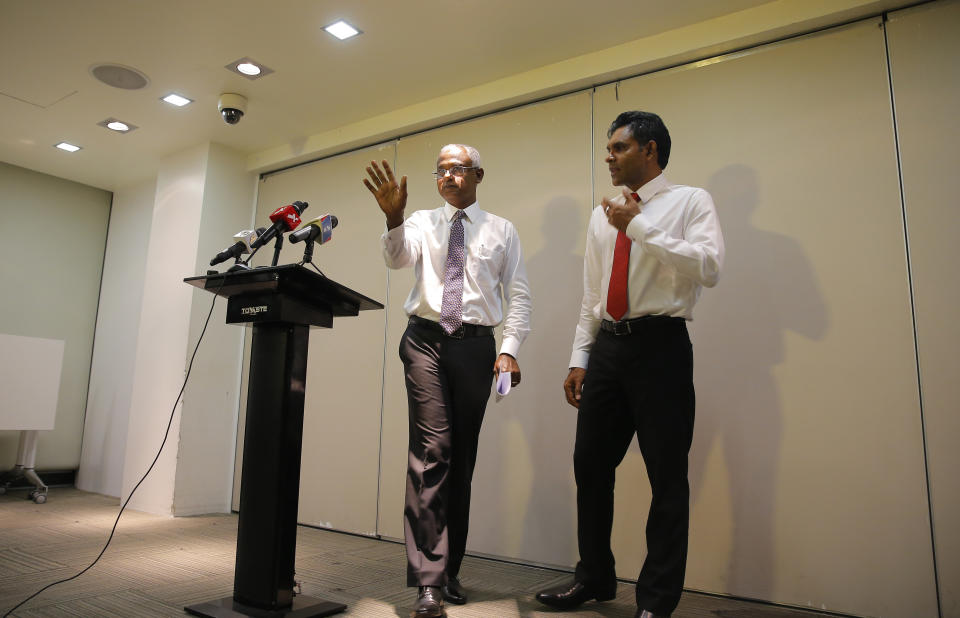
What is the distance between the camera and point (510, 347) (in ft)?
7.38

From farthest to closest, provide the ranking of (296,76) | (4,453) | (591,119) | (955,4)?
(4,453), (296,76), (591,119), (955,4)

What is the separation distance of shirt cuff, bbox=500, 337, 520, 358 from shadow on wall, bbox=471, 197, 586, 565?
858mm

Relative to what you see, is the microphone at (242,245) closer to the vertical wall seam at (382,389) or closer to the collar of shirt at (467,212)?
the collar of shirt at (467,212)

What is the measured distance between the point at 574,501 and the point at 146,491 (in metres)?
2.90

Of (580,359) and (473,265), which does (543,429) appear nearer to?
(580,359)

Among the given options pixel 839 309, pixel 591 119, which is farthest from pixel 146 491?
pixel 839 309

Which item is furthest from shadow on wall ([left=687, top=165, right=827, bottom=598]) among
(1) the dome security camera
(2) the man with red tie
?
(1) the dome security camera

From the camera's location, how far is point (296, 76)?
11.8ft

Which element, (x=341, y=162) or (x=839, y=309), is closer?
(x=839, y=309)

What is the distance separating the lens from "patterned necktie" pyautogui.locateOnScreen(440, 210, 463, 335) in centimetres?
220

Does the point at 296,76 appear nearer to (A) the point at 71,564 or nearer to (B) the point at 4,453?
(A) the point at 71,564

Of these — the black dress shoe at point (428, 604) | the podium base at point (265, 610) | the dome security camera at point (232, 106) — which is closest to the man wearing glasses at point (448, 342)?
the black dress shoe at point (428, 604)

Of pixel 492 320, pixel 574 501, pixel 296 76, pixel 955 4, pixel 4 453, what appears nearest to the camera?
pixel 492 320

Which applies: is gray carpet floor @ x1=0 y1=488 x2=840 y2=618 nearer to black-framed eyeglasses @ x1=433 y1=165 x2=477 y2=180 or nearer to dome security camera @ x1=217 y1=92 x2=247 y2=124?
black-framed eyeglasses @ x1=433 y1=165 x2=477 y2=180
